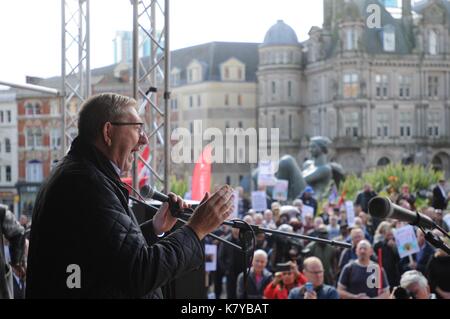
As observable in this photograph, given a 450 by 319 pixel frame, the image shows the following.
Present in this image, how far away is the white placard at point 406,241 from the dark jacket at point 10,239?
14.8 ft

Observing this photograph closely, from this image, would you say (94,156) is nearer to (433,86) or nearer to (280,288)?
(280,288)

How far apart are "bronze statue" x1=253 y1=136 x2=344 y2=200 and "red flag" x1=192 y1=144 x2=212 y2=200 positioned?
1651 cm

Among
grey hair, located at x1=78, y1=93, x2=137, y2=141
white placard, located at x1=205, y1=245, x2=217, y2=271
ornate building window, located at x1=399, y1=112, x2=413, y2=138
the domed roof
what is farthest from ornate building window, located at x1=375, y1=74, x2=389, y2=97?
grey hair, located at x1=78, y1=93, x2=137, y2=141

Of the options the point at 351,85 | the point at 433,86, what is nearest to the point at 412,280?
the point at 351,85

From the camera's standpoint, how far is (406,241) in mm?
8719

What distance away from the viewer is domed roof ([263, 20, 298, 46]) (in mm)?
51562

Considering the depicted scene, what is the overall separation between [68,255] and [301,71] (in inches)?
2034

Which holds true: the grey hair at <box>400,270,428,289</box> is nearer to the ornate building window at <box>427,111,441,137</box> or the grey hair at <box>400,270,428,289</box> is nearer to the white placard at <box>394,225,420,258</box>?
the white placard at <box>394,225,420,258</box>

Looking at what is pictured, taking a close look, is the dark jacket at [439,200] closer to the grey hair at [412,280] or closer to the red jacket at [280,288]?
the red jacket at [280,288]

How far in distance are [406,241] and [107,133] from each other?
6667mm

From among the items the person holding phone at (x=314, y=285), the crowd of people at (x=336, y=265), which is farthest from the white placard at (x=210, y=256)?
the person holding phone at (x=314, y=285)

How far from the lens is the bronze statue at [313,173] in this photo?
85.9 feet
